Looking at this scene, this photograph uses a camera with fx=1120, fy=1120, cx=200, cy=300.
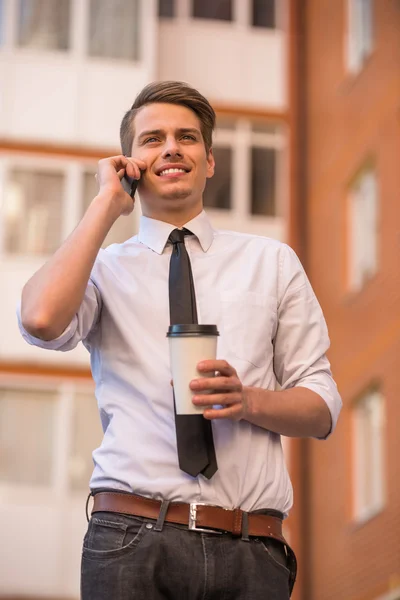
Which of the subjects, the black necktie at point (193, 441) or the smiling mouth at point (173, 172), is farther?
the smiling mouth at point (173, 172)

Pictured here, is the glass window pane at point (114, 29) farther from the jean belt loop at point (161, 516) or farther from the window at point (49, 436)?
the jean belt loop at point (161, 516)

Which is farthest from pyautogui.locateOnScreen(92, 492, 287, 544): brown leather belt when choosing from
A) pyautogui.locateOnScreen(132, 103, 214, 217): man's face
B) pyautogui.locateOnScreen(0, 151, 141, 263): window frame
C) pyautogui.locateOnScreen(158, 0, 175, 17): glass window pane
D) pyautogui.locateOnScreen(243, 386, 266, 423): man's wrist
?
pyautogui.locateOnScreen(158, 0, 175, 17): glass window pane

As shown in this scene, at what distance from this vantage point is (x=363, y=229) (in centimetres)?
1220

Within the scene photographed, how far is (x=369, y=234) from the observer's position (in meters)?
12.0

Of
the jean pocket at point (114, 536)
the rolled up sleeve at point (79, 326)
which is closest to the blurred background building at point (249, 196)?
the rolled up sleeve at point (79, 326)

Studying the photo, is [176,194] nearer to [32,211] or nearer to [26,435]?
[26,435]

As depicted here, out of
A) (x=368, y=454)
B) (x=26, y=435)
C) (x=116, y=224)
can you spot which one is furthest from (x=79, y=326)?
(x=116, y=224)

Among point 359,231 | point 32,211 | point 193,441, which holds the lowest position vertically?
point 193,441

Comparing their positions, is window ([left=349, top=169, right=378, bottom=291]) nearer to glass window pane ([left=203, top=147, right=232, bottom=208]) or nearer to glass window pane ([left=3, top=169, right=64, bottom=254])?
glass window pane ([left=203, top=147, right=232, bottom=208])

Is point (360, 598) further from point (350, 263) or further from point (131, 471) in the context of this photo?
point (131, 471)

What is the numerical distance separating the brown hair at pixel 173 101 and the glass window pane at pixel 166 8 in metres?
11.2

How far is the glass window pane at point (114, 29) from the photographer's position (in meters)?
13.2

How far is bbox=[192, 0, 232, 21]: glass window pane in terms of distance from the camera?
1362cm

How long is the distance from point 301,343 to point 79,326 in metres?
0.47
